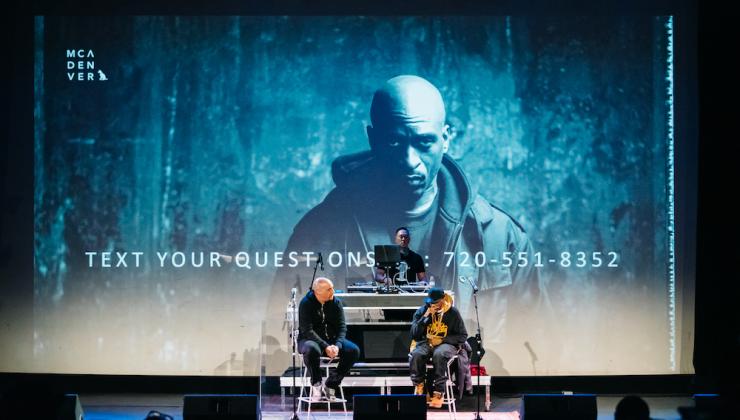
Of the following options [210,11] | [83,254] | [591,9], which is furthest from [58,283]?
[591,9]

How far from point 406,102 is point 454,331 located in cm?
231

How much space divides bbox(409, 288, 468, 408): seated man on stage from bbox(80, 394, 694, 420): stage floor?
0.27 meters

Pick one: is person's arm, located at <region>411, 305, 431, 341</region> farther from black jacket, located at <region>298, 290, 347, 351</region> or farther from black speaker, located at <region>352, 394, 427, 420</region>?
black speaker, located at <region>352, 394, 427, 420</region>

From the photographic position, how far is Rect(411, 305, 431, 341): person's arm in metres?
7.10

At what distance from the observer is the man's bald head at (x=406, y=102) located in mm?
8203

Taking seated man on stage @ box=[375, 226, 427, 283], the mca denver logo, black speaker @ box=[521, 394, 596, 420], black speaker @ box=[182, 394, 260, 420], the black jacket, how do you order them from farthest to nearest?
1. the mca denver logo
2. seated man on stage @ box=[375, 226, 427, 283]
3. the black jacket
4. black speaker @ box=[521, 394, 596, 420]
5. black speaker @ box=[182, 394, 260, 420]

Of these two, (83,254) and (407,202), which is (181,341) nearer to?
(83,254)

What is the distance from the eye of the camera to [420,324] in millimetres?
7098

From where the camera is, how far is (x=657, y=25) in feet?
26.9

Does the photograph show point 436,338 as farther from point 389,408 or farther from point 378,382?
point 389,408

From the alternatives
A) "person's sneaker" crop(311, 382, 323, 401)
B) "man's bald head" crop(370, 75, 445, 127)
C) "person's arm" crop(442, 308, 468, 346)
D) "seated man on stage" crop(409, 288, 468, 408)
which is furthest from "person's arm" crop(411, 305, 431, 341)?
"man's bald head" crop(370, 75, 445, 127)

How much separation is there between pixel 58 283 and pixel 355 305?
9.66 feet

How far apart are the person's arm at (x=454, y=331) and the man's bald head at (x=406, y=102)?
6.46 feet

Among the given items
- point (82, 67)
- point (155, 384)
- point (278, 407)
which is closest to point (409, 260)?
point (278, 407)
